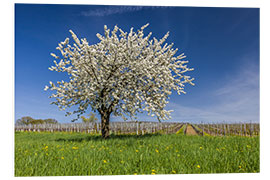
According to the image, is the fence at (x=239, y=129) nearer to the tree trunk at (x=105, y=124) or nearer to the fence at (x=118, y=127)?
the fence at (x=118, y=127)

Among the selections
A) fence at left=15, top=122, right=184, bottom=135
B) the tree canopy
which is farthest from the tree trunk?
fence at left=15, top=122, right=184, bottom=135

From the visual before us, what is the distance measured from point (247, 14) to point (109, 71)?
181 inches

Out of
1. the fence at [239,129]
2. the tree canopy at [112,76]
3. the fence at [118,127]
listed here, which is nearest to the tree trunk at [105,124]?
the tree canopy at [112,76]

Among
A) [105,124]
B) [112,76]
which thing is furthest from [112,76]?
[105,124]

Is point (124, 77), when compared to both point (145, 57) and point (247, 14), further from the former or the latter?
point (247, 14)

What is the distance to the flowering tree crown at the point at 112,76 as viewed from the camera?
22.7 feet

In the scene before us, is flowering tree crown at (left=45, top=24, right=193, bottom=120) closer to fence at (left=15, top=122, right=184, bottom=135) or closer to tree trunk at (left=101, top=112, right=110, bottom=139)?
tree trunk at (left=101, top=112, right=110, bottom=139)

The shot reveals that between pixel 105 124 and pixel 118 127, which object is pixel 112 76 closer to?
pixel 105 124

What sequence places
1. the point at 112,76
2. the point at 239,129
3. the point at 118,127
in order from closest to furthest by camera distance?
the point at 112,76
the point at 239,129
the point at 118,127

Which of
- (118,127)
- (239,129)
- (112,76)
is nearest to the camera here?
(112,76)

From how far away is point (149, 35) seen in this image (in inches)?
286

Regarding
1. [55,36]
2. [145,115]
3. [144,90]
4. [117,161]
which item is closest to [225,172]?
[117,161]

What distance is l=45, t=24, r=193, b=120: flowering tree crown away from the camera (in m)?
6.93

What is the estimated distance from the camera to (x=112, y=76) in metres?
7.26
